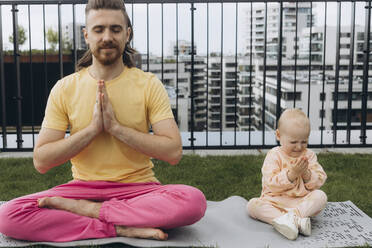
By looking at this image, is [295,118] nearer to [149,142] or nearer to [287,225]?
[287,225]

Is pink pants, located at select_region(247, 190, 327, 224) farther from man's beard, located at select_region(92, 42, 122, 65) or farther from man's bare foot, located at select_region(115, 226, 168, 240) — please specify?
man's beard, located at select_region(92, 42, 122, 65)

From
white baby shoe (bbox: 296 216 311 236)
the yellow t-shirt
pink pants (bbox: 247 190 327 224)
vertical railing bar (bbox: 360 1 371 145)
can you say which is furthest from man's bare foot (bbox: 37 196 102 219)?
vertical railing bar (bbox: 360 1 371 145)

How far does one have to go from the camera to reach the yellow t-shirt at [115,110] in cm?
206

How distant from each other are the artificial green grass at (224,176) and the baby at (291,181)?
467mm

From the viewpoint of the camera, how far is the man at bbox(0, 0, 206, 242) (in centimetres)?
198

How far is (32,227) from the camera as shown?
6.52 feet

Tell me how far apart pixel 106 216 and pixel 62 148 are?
0.36m

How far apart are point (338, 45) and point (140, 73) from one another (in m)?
2.82

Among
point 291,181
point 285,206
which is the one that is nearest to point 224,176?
point 285,206

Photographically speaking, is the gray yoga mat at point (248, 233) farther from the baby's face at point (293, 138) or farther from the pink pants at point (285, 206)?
the baby's face at point (293, 138)

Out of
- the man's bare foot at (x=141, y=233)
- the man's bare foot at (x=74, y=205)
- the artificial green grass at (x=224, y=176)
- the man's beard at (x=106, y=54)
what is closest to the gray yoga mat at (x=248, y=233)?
the man's bare foot at (x=141, y=233)

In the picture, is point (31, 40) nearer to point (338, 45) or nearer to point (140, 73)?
point (140, 73)

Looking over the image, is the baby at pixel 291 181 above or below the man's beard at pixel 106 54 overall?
below

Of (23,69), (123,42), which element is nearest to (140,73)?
(123,42)
